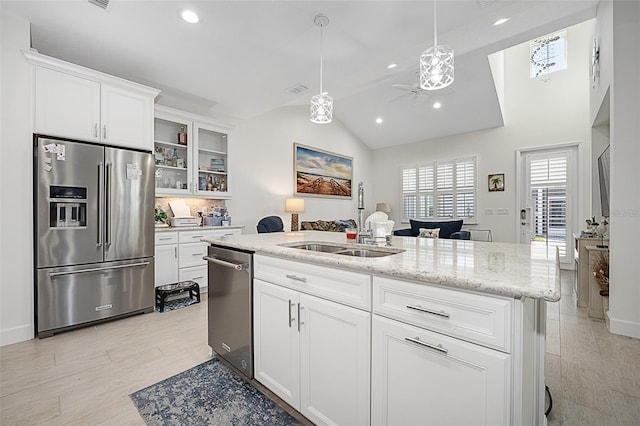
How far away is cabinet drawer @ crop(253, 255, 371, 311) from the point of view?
1.24 meters

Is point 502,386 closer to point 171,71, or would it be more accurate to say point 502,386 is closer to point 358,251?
point 358,251

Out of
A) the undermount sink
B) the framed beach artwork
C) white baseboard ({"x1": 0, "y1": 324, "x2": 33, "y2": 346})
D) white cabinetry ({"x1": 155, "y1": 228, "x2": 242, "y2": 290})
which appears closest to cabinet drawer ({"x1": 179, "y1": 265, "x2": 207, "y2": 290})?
white cabinetry ({"x1": 155, "y1": 228, "x2": 242, "y2": 290})

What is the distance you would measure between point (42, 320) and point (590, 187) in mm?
7680

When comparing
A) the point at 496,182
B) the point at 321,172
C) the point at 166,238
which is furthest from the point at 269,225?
the point at 496,182

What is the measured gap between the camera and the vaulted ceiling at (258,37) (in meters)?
2.45

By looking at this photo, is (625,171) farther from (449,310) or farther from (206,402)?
(206,402)

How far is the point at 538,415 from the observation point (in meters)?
1.26

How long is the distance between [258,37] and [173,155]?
6.90 ft

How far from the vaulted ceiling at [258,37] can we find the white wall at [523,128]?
1.83 metres

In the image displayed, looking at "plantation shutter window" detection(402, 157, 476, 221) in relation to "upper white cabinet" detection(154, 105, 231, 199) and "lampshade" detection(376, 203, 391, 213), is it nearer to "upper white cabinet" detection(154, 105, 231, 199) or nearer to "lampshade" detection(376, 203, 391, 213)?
"lampshade" detection(376, 203, 391, 213)

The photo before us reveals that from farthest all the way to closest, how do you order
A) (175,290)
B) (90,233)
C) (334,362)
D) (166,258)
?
1. (166,258)
2. (175,290)
3. (90,233)
4. (334,362)

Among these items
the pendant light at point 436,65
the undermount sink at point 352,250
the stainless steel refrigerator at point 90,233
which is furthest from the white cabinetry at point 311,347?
the stainless steel refrigerator at point 90,233

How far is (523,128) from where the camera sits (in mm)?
5652

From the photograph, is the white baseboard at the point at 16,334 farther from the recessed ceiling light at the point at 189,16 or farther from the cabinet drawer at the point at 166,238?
the recessed ceiling light at the point at 189,16
